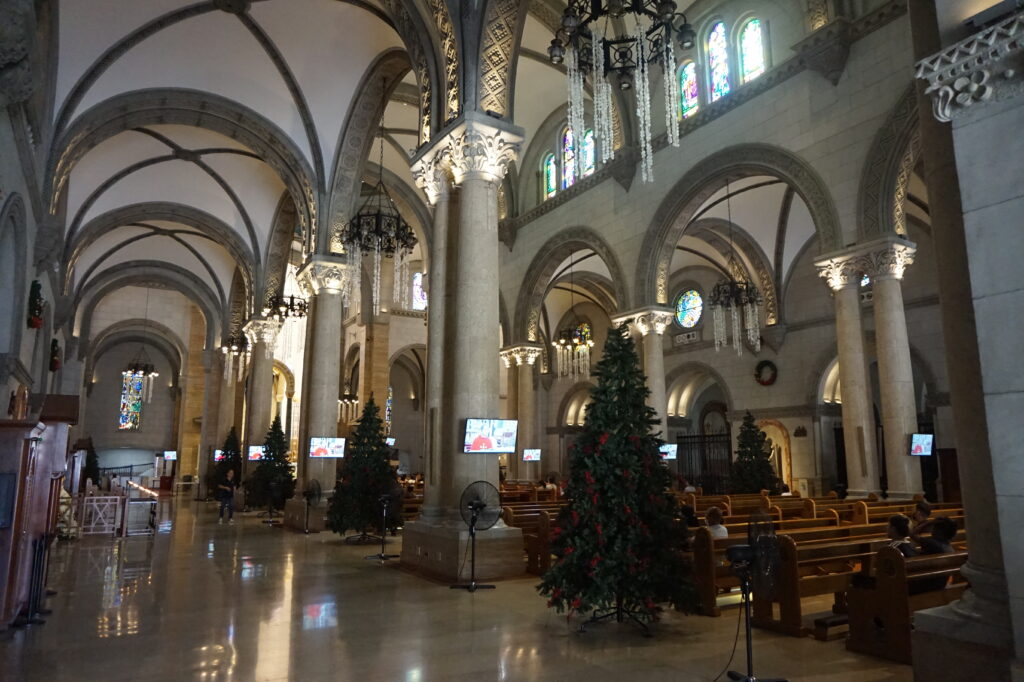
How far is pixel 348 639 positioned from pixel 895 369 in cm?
1078

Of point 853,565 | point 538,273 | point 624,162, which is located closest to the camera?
point 853,565

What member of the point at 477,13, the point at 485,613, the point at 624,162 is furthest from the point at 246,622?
the point at 624,162

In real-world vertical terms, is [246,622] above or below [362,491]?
below

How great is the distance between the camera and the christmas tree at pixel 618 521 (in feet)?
19.7

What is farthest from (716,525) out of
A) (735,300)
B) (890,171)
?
(735,300)

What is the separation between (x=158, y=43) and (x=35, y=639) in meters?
12.6

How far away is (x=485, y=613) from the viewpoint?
6770mm

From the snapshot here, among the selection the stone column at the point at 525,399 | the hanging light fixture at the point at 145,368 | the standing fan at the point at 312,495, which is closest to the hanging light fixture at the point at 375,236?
the standing fan at the point at 312,495

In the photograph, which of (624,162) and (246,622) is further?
(624,162)

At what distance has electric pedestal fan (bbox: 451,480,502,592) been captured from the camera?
829 cm

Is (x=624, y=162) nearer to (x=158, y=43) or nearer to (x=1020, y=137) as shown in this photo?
(x=158, y=43)

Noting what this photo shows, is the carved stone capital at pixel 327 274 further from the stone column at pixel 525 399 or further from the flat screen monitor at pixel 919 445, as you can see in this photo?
the flat screen monitor at pixel 919 445

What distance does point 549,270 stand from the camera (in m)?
21.2

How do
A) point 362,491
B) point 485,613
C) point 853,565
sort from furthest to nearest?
point 362,491
point 853,565
point 485,613
